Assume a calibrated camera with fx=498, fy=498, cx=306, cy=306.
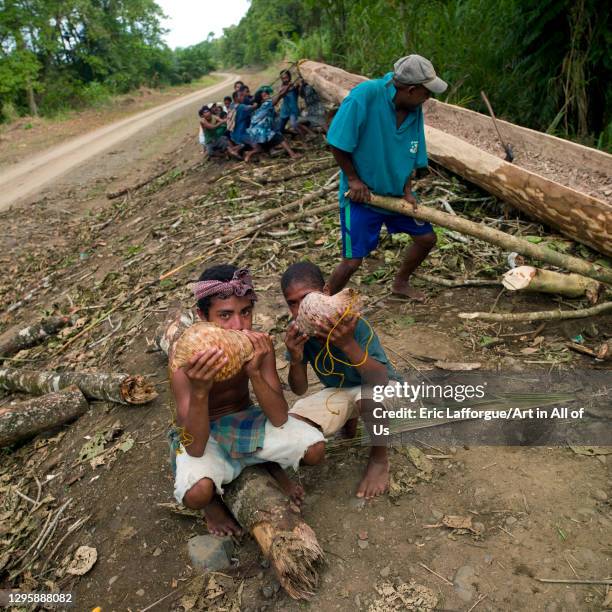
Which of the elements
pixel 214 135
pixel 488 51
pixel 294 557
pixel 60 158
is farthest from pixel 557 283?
pixel 60 158

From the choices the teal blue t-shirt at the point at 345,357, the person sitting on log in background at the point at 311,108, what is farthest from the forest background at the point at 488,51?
the teal blue t-shirt at the point at 345,357

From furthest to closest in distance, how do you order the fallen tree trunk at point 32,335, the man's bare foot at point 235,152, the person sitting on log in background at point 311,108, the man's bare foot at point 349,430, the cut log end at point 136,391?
the person sitting on log in background at point 311,108
the man's bare foot at point 235,152
the fallen tree trunk at point 32,335
the cut log end at point 136,391
the man's bare foot at point 349,430

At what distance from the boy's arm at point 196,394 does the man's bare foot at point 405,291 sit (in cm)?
233

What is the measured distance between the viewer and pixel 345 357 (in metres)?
2.29

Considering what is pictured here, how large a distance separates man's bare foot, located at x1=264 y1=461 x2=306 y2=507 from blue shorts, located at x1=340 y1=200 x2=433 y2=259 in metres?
1.71

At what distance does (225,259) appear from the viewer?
511cm

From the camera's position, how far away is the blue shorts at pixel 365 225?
137 inches

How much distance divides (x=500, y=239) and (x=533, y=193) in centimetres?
114

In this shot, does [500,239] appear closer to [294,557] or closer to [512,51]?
[294,557]

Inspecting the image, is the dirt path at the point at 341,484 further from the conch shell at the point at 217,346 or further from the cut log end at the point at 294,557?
the conch shell at the point at 217,346

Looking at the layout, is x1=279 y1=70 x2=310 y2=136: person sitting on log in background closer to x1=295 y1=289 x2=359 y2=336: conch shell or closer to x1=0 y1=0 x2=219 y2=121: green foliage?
x1=295 y1=289 x2=359 y2=336: conch shell

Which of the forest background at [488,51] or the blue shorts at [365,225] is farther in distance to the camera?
the forest background at [488,51]

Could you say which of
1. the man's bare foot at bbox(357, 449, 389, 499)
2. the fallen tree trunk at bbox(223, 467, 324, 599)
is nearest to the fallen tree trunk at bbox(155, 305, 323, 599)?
the fallen tree trunk at bbox(223, 467, 324, 599)

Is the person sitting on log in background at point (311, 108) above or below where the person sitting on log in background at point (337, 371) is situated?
above
